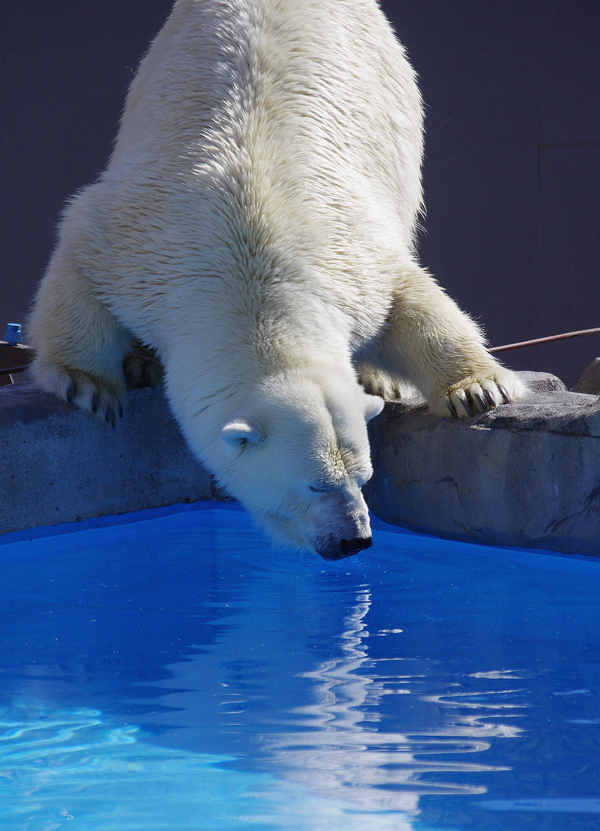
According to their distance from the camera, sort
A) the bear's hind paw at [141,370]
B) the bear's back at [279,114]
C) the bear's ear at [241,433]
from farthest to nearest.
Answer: the bear's hind paw at [141,370] → the bear's back at [279,114] → the bear's ear at [241,433]

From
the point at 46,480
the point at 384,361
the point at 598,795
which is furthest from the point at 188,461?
the point at 598,795

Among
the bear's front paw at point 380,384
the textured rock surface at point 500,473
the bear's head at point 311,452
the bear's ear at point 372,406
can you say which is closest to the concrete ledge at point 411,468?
the textured rock surface at point 500,473

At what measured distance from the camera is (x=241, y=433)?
2586 millimetres

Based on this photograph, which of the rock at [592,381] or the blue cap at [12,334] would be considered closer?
the blue cap at [12,334]

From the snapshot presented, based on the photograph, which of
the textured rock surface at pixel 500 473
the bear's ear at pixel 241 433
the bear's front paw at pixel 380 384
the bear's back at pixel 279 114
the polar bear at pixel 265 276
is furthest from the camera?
the bear's front paw at pixel 380 384

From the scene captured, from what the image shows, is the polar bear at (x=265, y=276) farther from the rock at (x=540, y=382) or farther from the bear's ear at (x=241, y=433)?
the rock at (x=540, y=382)

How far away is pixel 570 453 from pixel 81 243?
1.85 metres

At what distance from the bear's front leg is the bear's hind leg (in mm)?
974

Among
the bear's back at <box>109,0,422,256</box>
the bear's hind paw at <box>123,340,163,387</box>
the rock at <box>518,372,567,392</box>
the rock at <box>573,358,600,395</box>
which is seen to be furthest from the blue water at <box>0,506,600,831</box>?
the rock at <box>573,358,600,395</box>

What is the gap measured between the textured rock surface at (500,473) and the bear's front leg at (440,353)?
78mm

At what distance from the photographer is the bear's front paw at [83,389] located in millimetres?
3402

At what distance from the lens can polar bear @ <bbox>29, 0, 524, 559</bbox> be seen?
2.72 metres

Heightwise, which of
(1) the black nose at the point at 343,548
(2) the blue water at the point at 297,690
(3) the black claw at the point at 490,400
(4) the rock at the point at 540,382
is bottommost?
(2) the blue water at the point at 297,690

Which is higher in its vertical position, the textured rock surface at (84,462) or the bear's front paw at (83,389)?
the bear's front paw at (83,389)
